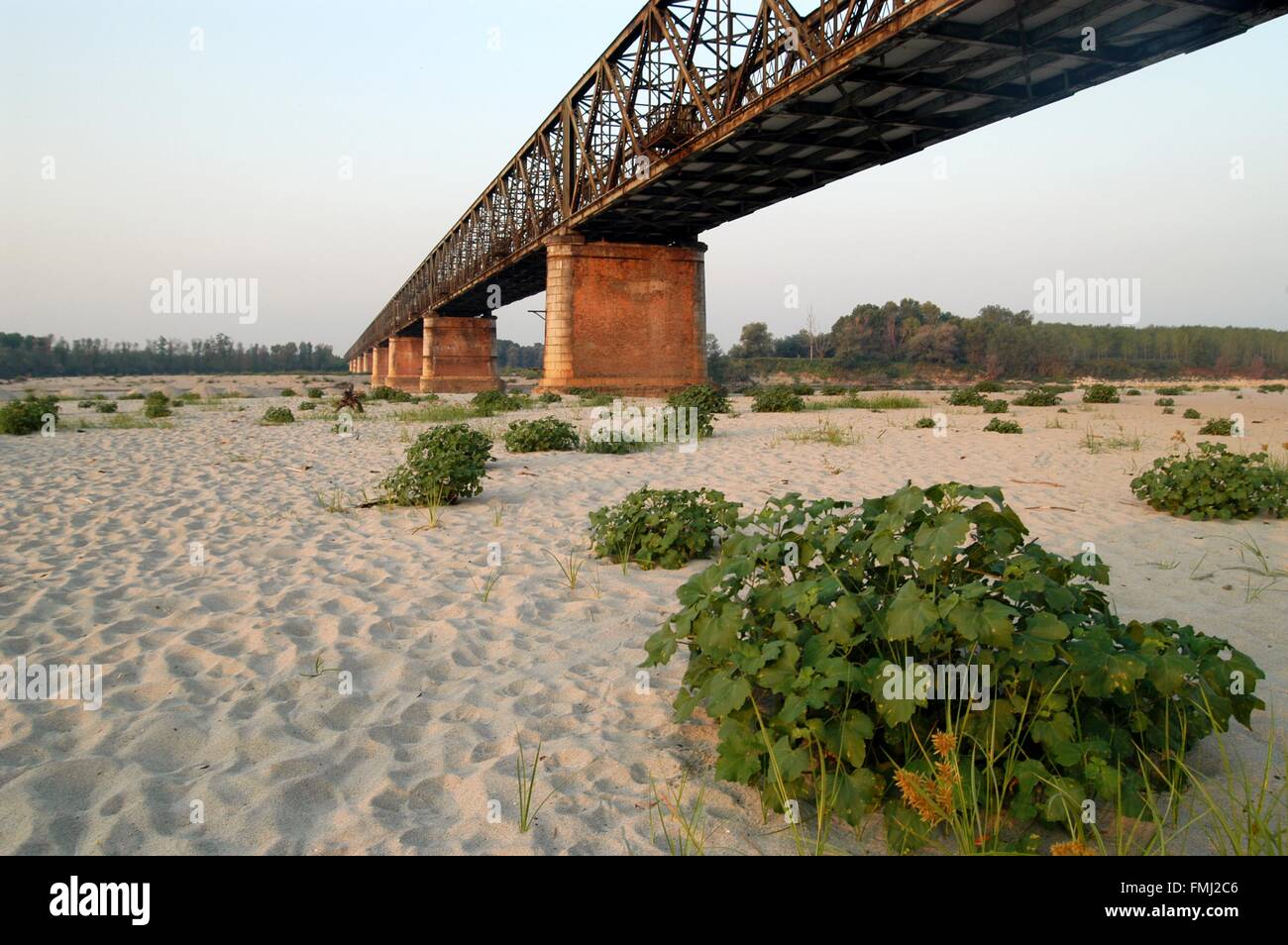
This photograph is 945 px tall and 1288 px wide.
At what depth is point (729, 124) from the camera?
1566cm

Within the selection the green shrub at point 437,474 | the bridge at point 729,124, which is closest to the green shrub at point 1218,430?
the bridge at point 729,124

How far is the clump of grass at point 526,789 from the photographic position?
2232 millimetres

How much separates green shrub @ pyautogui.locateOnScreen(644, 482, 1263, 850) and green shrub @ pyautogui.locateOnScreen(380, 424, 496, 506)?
191 inches

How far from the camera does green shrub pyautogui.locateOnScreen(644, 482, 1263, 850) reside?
2033 millimetres

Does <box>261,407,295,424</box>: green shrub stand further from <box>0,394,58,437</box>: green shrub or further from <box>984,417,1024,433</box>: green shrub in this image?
<box>984,417,1024,433</box>: green shrub

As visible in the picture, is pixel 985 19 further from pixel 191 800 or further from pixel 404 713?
pixel 191 800

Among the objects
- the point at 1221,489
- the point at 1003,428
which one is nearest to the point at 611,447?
the point at 1221,489

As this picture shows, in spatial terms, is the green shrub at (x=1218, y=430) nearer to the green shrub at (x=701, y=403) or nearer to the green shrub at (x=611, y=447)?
the green shrub at (x=701, y=403)

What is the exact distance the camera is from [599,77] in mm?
23688

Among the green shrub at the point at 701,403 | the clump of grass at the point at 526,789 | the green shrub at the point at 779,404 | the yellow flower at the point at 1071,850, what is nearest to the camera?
the yellow flower at the point at 1071,850

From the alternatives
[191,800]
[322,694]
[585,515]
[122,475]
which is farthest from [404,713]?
[122,475]

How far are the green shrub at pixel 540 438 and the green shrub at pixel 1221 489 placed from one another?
716 centimetres

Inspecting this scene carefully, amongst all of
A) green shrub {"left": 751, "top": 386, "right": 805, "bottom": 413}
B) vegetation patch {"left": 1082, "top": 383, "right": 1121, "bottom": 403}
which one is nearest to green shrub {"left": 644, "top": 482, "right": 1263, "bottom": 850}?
green shrub {"left": 751, "top": 386, "right": 805, "bottom": 413}
